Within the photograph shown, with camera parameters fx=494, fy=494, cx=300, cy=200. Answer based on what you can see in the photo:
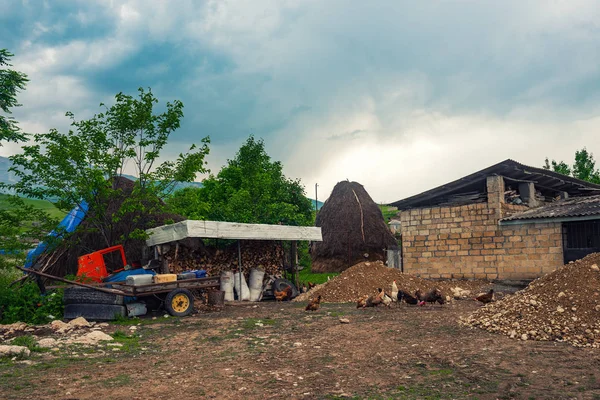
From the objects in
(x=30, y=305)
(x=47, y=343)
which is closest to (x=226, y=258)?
(x=30, y=305)

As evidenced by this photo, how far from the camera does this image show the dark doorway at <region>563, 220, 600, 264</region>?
50.4 feet

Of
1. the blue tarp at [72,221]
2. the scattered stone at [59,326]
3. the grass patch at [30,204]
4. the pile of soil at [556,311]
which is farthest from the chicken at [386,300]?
the grass patch at [30,204]

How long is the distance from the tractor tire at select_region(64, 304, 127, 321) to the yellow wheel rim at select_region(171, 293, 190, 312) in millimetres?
1450

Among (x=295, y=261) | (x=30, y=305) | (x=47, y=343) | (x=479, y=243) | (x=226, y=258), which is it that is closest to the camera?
(x=47, y=343)

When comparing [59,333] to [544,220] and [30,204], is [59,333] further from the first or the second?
[30,204]

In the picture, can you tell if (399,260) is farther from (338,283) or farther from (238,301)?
(238,301)

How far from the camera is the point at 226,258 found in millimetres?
16766

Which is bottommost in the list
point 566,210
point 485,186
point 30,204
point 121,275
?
point 121,275

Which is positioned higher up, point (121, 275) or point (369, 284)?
point (121, 275)

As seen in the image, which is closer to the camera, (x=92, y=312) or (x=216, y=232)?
(x=92, y=312)

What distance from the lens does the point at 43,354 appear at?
7.61 metres

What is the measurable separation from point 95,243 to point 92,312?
5139 mm

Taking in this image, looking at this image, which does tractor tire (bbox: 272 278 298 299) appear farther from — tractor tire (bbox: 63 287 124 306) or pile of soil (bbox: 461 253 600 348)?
pile of soil (bbox: 461 253 600 348)

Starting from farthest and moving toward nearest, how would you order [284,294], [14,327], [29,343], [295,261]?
[295,261] < [284,294] < [14,327] < [29,343]
